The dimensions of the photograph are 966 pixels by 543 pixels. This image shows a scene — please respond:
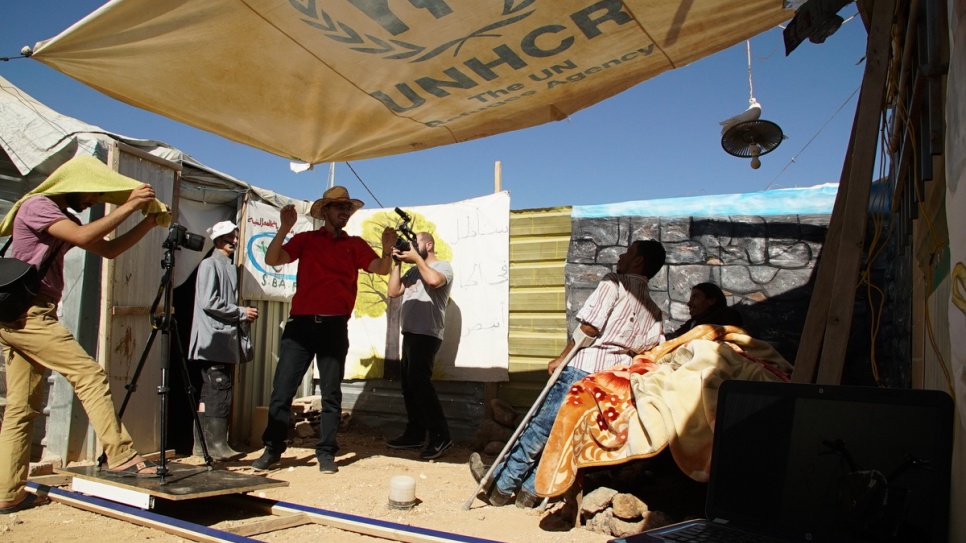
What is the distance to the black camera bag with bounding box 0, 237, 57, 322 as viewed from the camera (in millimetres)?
3242

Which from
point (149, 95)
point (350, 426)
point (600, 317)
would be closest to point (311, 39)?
point (149, 95)

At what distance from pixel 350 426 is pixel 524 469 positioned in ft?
11.4

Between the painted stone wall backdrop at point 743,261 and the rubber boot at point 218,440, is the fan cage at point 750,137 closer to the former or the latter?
the painted stone wall backdrop at point 743,261

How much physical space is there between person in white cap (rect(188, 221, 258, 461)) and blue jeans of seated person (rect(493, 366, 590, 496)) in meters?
2.52

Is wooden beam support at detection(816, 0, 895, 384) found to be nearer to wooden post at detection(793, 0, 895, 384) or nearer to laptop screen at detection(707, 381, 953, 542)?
wooden post at detection(793, 0, 895, 384)

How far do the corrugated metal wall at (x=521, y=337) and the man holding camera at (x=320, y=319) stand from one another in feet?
4.85

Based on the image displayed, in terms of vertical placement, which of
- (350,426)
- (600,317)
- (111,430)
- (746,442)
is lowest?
(350,426)

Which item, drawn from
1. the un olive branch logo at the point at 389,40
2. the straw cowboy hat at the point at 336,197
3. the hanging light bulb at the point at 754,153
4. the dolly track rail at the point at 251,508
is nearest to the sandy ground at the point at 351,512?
the dolly track rail at the point at 251,508

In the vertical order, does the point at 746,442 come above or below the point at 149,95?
below

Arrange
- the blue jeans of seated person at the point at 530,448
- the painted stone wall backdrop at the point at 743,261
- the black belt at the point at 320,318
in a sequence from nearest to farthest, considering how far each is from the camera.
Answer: the blue jeans of seated person at the point at 530,448 < the black belt at the point at 320,318 < the painted stone wall backdrop at the point at 743,261

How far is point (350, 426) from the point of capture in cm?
693

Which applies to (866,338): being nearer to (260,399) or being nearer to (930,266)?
(930,266)

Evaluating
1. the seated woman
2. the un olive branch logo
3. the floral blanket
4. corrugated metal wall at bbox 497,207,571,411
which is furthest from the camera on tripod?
the seated woman

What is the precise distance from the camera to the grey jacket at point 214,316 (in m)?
5.21
